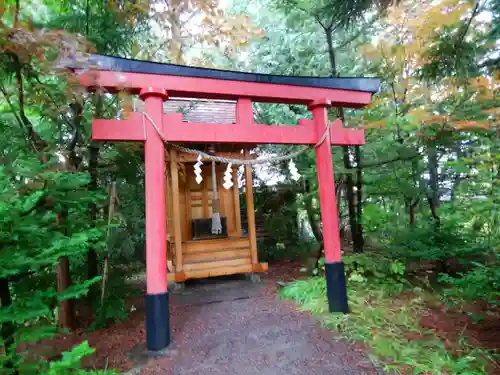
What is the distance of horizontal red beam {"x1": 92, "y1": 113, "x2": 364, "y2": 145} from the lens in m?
3.26

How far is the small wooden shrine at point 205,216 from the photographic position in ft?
18.8

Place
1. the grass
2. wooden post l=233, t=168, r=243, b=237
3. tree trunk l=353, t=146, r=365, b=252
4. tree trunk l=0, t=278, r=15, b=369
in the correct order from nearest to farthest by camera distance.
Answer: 1. tree trunk l=0, t=278, r=15, b=369
2. the grass
3. tree trunk l=353, t=146, r=365, b=252
4. wooden post l=233, t=168, r=243, b=237

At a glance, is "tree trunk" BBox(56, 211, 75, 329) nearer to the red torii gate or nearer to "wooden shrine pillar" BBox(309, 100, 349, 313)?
the red torii gate

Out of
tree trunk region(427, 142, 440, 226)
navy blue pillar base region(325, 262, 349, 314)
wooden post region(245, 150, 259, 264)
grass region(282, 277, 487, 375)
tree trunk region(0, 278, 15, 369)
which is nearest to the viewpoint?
tree trunk region(0, 278, 15, 369)

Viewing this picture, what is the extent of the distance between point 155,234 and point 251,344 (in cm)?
165

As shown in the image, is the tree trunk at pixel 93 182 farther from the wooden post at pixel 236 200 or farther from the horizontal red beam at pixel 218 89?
the wooden post at pixel 236 200

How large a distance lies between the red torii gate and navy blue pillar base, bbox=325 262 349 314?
0.01 meters

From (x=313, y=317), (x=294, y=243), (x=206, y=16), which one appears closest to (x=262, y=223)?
(x=294, y=243)

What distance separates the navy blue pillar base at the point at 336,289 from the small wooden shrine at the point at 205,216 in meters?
2.12

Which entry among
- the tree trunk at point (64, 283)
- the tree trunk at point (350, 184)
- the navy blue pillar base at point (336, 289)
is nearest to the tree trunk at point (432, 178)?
the tree trunk at point (350, 184)

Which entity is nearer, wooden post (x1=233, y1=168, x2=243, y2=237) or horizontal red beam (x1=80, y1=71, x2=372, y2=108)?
horizontal red beam (x1=80, y1=71, x2=372, y2=108)

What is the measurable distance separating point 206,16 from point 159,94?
9.33 ft

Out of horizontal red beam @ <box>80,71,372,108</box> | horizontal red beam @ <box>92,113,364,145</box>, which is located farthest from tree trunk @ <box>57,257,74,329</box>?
horizontal red beam @ <box>80,71,372,108</box>

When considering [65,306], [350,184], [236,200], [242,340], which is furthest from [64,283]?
[350,184]
